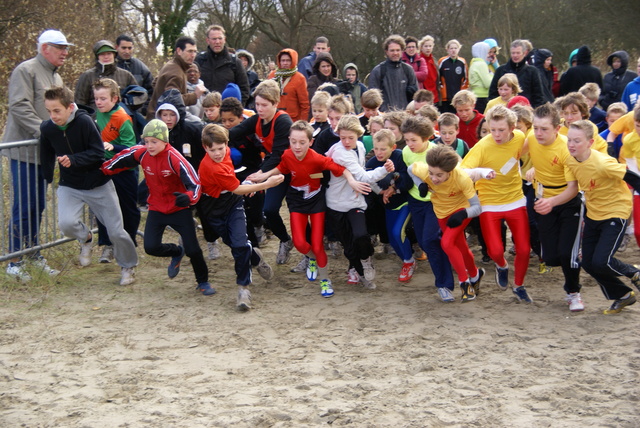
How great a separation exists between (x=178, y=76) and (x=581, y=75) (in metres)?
7.26

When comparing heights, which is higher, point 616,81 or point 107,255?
point 616,81

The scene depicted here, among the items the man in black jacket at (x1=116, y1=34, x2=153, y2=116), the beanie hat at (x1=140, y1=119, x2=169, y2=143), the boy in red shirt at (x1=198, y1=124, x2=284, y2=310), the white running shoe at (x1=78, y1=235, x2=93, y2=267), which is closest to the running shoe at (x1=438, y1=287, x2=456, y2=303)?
the boy in red shirt at (x1=198, y1=124, x2=284, y2=310)

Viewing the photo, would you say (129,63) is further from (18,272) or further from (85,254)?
(18,272)

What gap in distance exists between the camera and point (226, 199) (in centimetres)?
699

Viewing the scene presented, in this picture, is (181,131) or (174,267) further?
(181,131)

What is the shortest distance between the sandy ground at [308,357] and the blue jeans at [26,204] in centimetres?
55

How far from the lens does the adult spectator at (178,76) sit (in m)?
8.96

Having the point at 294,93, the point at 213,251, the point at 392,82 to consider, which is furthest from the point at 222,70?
the point at 213,251

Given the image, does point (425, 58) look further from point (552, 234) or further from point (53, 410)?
point (53, 410)

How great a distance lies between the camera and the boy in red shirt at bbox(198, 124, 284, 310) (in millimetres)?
6777

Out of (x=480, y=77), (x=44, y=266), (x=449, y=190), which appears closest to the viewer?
(x=449, y=190)

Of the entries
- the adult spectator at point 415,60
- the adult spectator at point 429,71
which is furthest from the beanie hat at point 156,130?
the adult spectator at point 429,71

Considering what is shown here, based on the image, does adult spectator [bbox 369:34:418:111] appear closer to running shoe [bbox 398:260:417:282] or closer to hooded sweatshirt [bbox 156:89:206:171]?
hooded sweatshirt [bbox 156:89:206:171]

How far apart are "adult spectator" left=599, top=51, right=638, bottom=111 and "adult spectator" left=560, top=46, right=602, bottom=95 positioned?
0.33 metres
